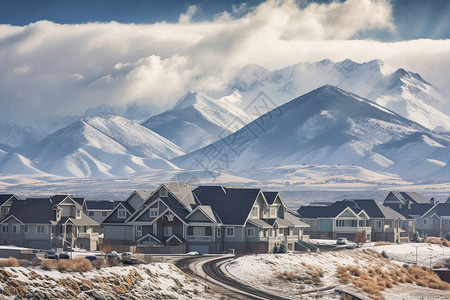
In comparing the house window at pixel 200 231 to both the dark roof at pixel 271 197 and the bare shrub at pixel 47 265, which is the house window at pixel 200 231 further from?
the bare shrub at pixel 47 265

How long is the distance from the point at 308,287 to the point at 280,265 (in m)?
8.31

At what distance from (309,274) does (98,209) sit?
88.5 m

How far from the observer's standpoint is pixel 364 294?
9069 cm

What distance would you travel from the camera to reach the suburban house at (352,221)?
166 metres

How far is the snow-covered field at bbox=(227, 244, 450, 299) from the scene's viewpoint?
88938mm

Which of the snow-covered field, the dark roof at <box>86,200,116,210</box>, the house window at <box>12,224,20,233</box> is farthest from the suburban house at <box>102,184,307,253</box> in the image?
the dark roof at <box>86,200,116,210</box>

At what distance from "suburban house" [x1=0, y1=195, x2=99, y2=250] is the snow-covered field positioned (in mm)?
43184

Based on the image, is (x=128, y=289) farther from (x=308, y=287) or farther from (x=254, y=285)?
(x=308, y=287)

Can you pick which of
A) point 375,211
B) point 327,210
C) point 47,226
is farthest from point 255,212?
point 375,211

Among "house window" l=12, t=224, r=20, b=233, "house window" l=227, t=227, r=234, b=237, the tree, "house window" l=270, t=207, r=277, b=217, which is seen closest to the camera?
"house window" l=227, t=227, r=234, b=237

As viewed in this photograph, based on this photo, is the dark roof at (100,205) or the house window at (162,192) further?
the dark roof at (100,205)

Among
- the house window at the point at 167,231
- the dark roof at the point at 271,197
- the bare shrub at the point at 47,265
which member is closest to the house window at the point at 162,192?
the house window at the point at 167,231

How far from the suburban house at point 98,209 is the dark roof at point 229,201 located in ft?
157

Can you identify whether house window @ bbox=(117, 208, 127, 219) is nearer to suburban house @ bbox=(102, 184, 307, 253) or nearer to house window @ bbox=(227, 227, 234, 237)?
suburban house @ bbox=(102, 184, 307, 253)
